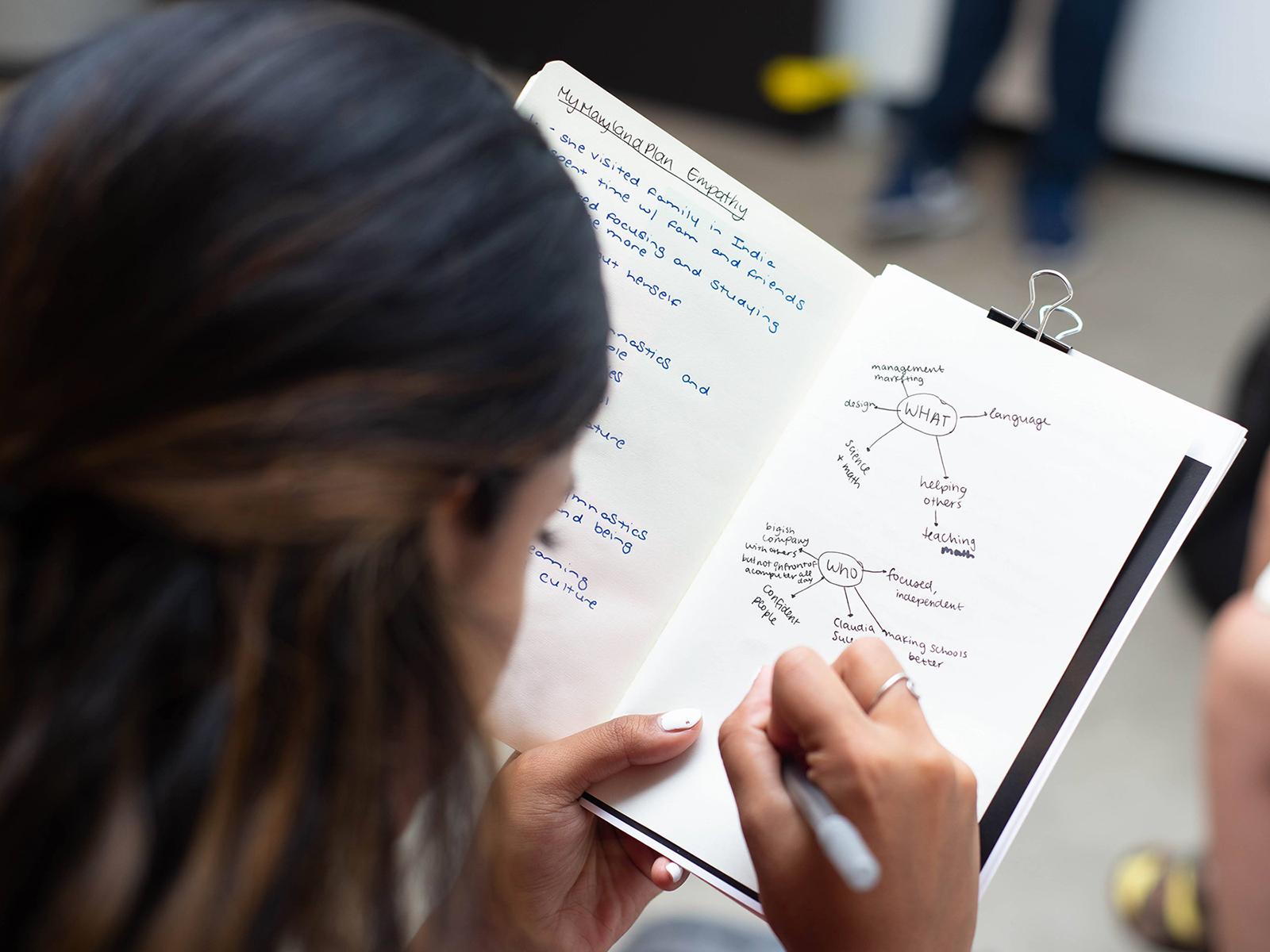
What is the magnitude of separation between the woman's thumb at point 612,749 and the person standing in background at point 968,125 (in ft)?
4.85

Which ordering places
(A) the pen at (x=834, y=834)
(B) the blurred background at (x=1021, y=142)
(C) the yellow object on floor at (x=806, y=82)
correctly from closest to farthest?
(A) the pen at (x=834, y=834)
(B) the blurred background at (x=1021, y=142)
(C) the yellow object on floor at (x=806, y=82)

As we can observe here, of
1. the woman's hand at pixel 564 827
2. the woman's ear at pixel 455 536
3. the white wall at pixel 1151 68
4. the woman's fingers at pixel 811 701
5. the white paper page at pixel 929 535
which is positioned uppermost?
the white wall at pixel 1151 68

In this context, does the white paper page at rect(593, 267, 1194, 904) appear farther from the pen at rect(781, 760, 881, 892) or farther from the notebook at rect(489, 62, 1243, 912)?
the pen at rect(781, 760, 881, 892)

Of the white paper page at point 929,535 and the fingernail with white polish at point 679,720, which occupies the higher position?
the white paper page at point 929,535

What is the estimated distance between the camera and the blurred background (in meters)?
1.71

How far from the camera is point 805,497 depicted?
0.66 m

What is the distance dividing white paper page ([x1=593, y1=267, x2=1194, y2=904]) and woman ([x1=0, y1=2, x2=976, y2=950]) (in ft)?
0.82

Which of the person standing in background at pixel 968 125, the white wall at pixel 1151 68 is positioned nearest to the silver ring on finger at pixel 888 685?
the person standing in background at pixel 968 125

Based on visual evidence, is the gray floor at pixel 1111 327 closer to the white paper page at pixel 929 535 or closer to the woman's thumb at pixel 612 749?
the white paper page at pixel 929 535

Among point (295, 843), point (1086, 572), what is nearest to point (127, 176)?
point (295, 843)

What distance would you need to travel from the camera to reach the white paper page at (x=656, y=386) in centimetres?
67

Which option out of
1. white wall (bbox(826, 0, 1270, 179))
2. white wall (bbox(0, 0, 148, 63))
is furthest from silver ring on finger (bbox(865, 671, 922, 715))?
white wall (bbox(0, 0, 148, 63))

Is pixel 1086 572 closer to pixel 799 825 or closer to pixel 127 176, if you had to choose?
pixel 799 825

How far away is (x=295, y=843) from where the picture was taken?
0.40 metres
